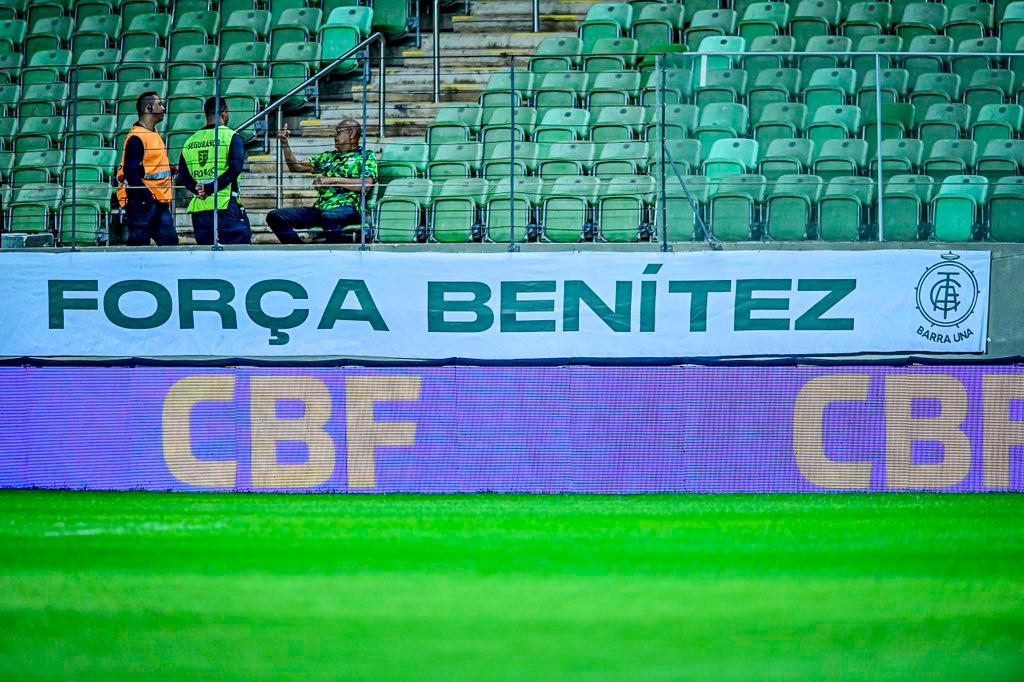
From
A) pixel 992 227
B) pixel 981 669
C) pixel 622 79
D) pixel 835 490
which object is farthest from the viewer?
pixel 622 79

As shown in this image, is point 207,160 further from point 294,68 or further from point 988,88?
point 988,88

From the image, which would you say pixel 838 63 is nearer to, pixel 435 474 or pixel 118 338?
pixel 435 474

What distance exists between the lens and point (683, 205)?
13219 mm

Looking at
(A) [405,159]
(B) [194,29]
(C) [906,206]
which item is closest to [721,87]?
(C) [906,206]

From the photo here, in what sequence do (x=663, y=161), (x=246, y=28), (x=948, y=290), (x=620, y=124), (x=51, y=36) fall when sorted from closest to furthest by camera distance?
(x=663, y=161) → (x=948, y=290) → (x=620, y=124) → (x=246, y=28) → (x=51, y=36)

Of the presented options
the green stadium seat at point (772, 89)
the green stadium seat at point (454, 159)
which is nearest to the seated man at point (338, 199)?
the green stadium seat at point (454, 159)

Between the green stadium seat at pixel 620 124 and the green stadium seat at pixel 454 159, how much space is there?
133cm

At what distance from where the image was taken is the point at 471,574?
7.23 metres

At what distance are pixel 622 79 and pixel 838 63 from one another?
2.49 m

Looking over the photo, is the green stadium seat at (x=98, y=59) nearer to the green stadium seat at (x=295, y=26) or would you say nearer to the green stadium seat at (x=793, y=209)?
the green stadium seat at (x=295, y=26)

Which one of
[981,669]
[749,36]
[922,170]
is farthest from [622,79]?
[981,669]

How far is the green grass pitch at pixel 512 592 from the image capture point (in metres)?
5.33

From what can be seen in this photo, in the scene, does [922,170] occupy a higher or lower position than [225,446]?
higher

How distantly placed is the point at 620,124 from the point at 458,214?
215cm
